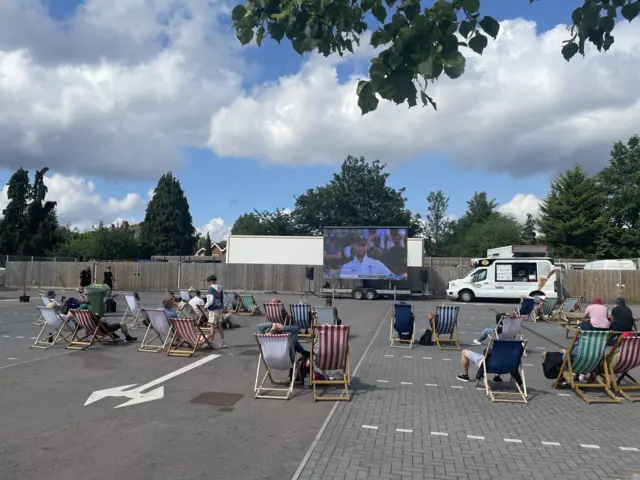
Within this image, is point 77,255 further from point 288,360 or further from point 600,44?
point 600,44

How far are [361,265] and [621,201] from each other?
29.6m

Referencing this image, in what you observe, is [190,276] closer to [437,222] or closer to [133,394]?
[133,394]

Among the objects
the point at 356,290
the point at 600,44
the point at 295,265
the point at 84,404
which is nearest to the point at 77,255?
the point at 295,265

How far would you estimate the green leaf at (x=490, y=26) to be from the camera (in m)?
3.26

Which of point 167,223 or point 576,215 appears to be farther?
point 167,223

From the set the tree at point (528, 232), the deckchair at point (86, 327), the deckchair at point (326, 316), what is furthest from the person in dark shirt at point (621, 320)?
the tree at point (528, 232)

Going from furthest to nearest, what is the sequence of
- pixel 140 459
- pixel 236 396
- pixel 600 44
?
pixel 236 396 < pixel 140 459 < pixel 600 44

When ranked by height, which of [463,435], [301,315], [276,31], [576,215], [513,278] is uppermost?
[576,215]

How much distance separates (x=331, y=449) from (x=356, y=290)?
975 inches

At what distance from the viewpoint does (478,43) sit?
130 inches

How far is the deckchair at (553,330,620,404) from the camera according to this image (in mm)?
7363

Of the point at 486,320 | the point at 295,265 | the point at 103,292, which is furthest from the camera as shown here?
the point at 295,265

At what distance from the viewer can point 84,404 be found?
6590mm

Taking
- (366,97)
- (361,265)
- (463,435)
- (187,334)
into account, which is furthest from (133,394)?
(361,265)
